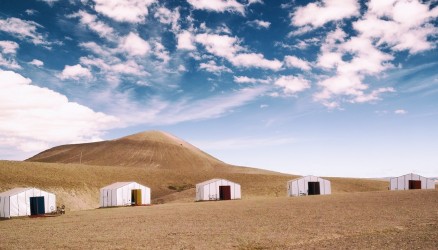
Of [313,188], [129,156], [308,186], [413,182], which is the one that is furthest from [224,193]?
[129,156]

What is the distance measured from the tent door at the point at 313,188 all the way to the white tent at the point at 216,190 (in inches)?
554

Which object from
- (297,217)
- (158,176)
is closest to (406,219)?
(297,217)

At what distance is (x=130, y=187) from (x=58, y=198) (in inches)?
667

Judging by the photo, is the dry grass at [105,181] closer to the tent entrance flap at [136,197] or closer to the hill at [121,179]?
the hill at [121,179]

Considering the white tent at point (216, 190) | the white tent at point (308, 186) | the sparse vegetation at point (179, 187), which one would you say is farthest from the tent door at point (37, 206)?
the sparse vegetation at point (179, 187)

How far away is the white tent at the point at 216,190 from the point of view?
71.2m

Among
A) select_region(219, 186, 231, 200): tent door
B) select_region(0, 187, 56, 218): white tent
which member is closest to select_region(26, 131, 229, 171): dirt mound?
select_region(219, 186, 231, 200): tent door

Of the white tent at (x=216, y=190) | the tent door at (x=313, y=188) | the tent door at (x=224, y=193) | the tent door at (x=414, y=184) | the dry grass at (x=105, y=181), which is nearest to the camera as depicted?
the white tent at (x=216, y=190)

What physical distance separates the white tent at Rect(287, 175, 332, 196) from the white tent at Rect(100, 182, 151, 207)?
27.5 m

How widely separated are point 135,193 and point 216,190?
1464 centimetres

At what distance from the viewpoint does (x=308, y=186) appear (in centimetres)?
7656

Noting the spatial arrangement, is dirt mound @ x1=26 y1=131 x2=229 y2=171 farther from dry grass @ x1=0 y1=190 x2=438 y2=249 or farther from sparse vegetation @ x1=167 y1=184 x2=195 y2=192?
dry grass @ x1=0 y1=190 x2=438 y2=249

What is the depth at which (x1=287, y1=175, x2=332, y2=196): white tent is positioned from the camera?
75.9 metres

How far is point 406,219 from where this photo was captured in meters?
28.2
